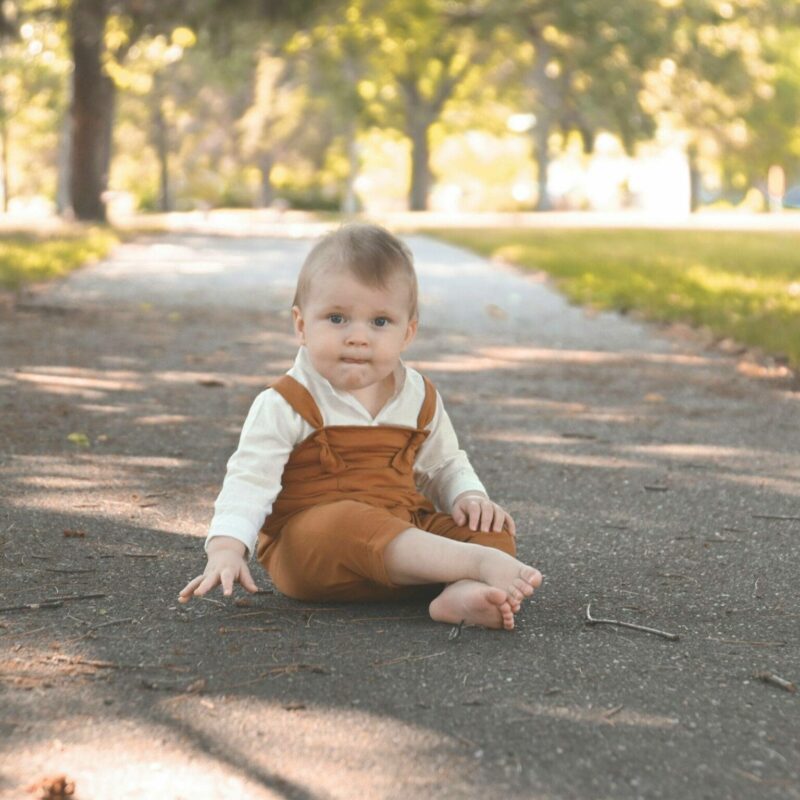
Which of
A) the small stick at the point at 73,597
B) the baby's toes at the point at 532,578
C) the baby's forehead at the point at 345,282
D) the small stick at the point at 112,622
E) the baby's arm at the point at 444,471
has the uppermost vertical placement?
the baby's forehead at the point at 345,282

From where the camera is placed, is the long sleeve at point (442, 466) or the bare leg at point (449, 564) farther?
the long sleeve at point (442, 466)

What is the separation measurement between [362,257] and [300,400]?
0.37 meters

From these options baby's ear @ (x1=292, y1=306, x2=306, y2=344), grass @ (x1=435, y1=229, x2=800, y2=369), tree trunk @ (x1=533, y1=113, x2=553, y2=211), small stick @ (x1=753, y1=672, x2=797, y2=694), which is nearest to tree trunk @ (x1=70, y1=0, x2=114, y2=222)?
grass @ (x1=435, y1=229, x2=800, y2=369)

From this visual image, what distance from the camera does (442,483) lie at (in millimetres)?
3391

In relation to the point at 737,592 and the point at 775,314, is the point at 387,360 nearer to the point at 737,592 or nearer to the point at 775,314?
the point at 737,592

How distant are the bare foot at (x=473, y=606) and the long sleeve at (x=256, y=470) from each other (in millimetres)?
456

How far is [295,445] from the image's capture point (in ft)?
10.3

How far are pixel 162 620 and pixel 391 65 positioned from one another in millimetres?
43759

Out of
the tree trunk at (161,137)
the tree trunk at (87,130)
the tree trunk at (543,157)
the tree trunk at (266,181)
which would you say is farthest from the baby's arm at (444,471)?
the tree trunk at (266,181)

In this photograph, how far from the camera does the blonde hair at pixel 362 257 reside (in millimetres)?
3076

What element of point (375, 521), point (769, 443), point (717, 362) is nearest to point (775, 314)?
point (717, 362)

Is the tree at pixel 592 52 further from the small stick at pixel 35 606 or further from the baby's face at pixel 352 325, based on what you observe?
the small stick at pixel 35 606

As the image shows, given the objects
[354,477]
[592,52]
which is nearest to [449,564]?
[354,477]

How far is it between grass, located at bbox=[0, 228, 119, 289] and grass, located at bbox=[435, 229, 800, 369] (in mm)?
4912
